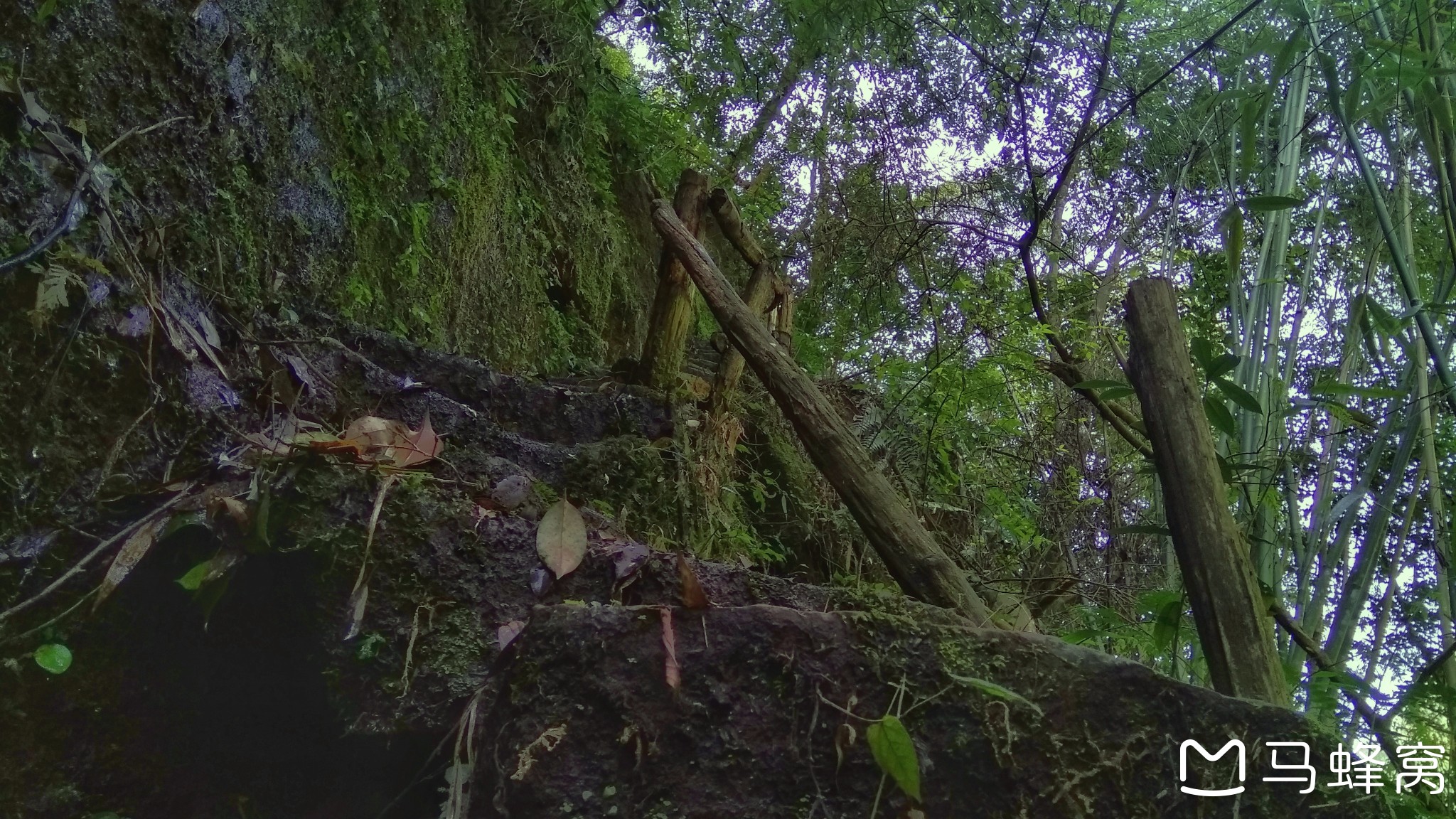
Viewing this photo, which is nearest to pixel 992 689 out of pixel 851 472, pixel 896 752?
pixel 896 752

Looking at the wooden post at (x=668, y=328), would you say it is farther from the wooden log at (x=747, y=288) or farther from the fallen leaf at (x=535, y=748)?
the fallen leaf at (x=535, y=748)

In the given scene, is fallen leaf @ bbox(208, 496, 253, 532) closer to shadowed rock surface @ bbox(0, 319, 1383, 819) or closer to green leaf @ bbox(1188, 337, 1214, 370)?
shadowed rock surface @ bbox(0, 319, 1383, 819)

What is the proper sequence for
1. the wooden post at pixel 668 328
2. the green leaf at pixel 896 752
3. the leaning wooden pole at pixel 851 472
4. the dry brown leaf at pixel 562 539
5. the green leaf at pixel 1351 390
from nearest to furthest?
the green leaf at pixel 896 752 < the dry brown leaf at pixel 562 539 < the green leaf at pixel 1351 390 < the leaning wooden pole at pixel 851 472 < the wooden post at pixel 668 328

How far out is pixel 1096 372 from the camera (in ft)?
18.9

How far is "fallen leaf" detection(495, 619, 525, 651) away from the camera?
4.35 feet

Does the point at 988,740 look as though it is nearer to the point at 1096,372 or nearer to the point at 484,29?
the point at 484,29

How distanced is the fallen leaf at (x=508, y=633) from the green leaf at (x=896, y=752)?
0.54 meters

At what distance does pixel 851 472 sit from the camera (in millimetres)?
2184

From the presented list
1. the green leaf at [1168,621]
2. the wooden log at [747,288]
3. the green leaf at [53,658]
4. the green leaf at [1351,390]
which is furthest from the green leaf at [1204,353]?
the green leaf at [53,658]

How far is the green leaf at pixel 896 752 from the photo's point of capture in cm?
107

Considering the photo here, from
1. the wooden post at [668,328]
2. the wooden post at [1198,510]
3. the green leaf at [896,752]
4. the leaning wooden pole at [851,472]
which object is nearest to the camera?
the green leaf at [896,752]

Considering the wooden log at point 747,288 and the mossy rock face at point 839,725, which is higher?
the wooden log at point 747,288

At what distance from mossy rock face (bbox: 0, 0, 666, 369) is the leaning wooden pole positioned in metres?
0.98

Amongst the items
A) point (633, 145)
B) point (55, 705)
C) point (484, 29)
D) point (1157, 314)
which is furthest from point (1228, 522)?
point (633, 145)
